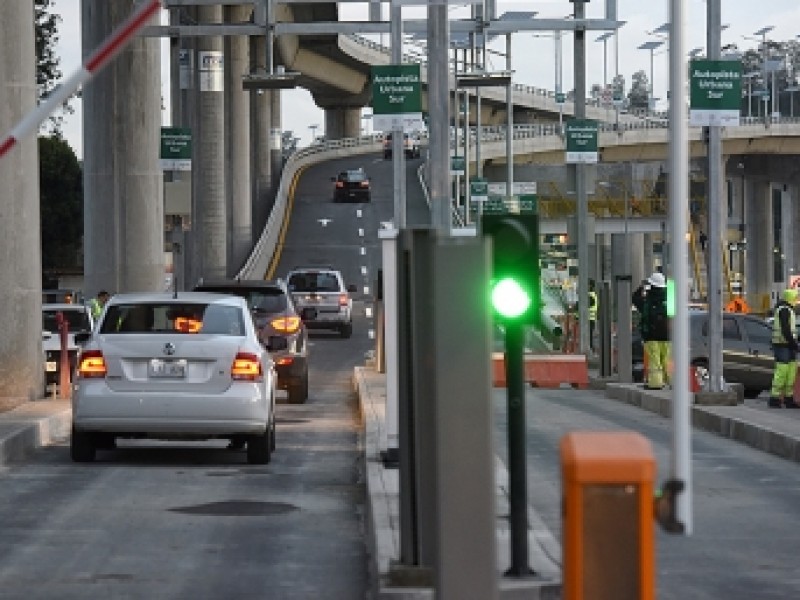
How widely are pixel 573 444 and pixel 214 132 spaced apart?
64.6 metres

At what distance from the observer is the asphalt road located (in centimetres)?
1199

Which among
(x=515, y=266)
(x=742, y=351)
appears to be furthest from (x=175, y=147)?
(x=515, y=266)

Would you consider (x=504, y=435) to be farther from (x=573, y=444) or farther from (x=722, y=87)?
(x=573, y=444)

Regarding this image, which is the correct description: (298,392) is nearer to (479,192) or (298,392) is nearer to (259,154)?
(479,192)

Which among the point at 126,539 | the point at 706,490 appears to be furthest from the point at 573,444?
the point at 706,490

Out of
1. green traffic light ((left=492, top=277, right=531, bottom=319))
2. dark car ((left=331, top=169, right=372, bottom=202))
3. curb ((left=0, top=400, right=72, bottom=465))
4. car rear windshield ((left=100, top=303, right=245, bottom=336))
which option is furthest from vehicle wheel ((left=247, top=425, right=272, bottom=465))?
dark car ((left=331, top=169, right=372, bottom=202))

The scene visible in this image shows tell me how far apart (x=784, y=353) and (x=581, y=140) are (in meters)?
10.8

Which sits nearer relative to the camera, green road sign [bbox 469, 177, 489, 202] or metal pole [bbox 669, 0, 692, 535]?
metal pole [bbox 669, 0, 692, 535]

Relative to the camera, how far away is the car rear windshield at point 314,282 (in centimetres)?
5562

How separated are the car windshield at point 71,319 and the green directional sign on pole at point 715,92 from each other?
42.7 feet

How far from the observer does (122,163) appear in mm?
43344

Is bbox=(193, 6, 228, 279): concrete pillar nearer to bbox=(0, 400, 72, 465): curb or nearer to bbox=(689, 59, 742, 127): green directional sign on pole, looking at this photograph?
bbox=(0, 400, 72, 465): curb

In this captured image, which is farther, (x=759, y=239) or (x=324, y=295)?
(x=759, y=239)

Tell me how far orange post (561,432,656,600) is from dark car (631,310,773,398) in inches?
1093
